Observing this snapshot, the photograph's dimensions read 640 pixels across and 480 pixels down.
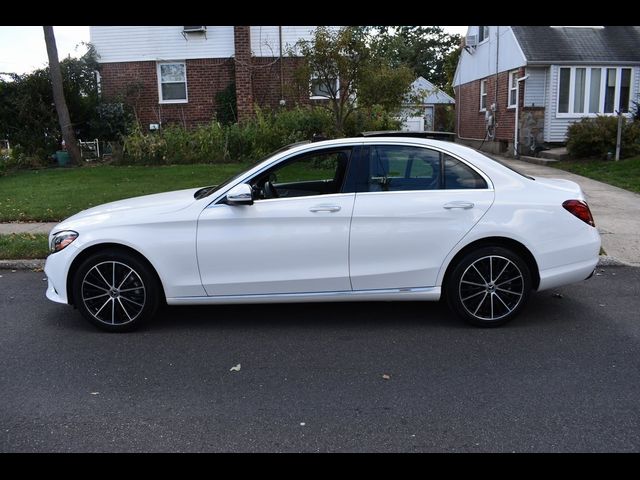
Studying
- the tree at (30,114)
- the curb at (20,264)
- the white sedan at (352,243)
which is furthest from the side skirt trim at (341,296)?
the tree at (30,114)

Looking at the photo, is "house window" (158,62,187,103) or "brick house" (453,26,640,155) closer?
"brick house" (453,26,640,155)

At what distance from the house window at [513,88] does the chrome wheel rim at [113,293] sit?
714 inches

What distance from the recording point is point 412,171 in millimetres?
5203

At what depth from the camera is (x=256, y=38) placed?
66.4 ft

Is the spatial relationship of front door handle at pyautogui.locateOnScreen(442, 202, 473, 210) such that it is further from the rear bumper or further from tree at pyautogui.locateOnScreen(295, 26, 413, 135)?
tree at pyautogui.locateOnScreen(295, 26, 413, 135)

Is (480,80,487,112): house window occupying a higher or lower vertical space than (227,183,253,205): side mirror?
higher

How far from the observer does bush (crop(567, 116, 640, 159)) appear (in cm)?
1606

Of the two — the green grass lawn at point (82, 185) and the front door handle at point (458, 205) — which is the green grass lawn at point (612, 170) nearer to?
the green grass lawn at point (82, 185)

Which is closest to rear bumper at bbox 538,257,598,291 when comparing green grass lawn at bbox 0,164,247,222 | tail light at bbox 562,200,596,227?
tail light at bbox 562,200,596,227

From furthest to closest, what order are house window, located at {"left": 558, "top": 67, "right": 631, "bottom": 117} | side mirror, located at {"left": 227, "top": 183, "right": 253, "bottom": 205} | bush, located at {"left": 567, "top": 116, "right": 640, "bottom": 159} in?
1. house window, located at {"left": 558, "top": 67, "right": 631, "bottom": 117}
2. bush, located at {"left": 567, "top": 116, "right": 640, "bottom": 159}
3. side mirror, located at {"left": 227, "top": 183, "right": 253, "bottom": 205}

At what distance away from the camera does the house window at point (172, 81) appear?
21.1 meters

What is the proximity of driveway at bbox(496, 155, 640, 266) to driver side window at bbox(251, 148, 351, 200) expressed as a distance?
3974 mm

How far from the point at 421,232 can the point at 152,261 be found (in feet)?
7.33

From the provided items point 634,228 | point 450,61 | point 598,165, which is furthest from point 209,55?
point 450,61
